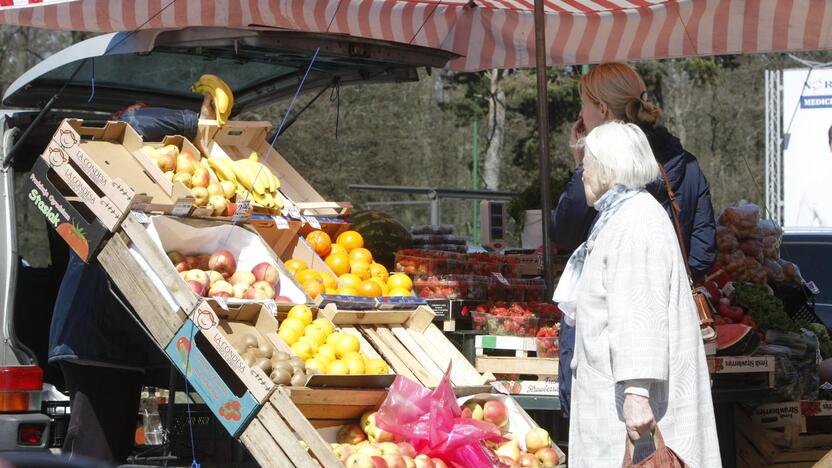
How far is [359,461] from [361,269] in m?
1.58

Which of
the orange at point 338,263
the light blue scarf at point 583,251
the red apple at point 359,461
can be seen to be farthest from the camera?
the orange at point 338,263

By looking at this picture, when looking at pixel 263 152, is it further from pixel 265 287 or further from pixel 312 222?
pixel 265 287

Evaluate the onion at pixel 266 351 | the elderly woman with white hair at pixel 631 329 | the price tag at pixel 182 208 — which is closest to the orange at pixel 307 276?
the price tag at pixel 182 208

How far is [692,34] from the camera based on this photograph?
25.5ft

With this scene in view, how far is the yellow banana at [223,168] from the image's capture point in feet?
18.6

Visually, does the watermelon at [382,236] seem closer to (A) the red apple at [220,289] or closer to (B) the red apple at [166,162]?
(B) the red apple at [166,162]

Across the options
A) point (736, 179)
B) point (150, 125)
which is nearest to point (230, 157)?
point (150, 125)

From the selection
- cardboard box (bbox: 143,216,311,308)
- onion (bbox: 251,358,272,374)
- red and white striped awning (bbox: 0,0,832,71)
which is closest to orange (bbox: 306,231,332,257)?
cardboard box (bbox: 143,216,311,308)

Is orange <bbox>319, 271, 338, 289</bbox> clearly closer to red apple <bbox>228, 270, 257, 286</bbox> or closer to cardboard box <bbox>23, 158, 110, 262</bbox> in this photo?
red apple <bbox>228, 270, 257, 286</bbox>

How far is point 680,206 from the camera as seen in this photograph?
5020 millimetres

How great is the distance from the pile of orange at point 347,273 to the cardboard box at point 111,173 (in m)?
0.72

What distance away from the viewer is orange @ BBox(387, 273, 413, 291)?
19.5 feet

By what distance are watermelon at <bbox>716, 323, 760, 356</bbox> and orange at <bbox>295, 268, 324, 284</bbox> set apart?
1.96 meters

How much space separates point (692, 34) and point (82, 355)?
4500mm
